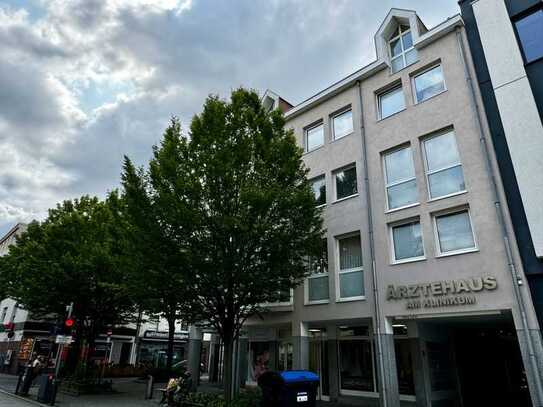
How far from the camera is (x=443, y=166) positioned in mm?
13672

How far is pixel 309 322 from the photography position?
1608 centimetres

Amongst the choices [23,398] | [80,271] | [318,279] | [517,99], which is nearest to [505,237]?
[517,99]

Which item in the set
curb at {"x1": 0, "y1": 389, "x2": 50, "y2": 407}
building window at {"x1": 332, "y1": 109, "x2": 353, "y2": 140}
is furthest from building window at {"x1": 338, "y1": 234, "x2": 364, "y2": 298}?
curb at {"x1": 0, "y1": 389, "x2": 50, "y2": 407}

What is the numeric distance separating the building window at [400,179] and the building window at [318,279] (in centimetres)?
334

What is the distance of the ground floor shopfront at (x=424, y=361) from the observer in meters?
14.5

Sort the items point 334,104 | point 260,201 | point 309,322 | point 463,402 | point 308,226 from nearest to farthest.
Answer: point 260,201 → point 308,226 → point 463,402 → point 309,322 → point 334,104

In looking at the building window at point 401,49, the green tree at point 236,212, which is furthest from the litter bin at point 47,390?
the building window at point 401,49

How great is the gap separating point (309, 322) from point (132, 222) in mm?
8269

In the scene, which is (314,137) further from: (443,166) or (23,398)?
(23,398)

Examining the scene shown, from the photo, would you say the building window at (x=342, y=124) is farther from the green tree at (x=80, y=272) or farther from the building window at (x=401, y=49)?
the green tree at (x=80, y=272)

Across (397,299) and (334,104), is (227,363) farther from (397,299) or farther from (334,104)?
(334,104)

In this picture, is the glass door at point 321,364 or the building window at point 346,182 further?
the glass door at point 321,364

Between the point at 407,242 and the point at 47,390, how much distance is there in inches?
570

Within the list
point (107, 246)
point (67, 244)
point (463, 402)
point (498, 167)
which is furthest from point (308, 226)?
point (67, 244)
